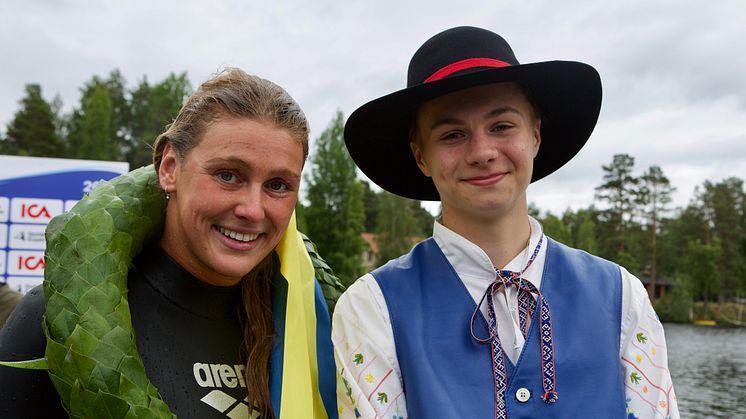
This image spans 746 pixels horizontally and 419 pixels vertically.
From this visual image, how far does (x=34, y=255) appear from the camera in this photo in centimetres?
591

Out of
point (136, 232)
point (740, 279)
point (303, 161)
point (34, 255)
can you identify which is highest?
point (303, 161)

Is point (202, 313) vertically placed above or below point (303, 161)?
below

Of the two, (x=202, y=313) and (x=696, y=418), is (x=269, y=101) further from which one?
(x=696, y=418)

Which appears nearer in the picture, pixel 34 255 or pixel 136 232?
pixel 136 232

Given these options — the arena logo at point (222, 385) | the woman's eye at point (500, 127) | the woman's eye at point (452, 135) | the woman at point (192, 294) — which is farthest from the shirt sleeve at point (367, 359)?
the woman's eye at point (500, 127)

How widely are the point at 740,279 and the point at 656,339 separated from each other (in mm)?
76475

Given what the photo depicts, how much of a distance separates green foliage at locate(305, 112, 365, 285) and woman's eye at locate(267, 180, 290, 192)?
35553mm

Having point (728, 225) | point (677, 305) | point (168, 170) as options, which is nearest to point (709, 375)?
point (168, 170)

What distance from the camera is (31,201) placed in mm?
5996

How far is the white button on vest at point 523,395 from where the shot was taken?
1.95 meters

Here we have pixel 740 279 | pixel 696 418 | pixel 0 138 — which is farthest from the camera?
pixel 740 279

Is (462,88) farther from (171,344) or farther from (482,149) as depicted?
(171,344)

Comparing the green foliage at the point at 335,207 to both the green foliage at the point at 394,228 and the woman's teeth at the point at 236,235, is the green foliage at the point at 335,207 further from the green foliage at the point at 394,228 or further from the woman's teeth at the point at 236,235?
the woman's teeth at the point at 236,235

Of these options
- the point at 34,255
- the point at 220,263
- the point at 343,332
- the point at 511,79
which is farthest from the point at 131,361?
the point at 34,255
